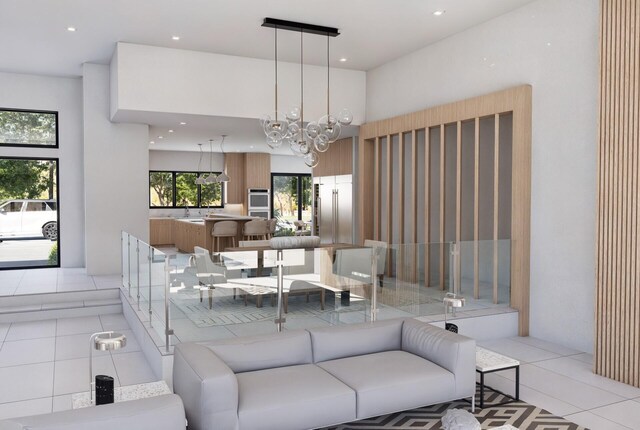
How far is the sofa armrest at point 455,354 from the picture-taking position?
3781 millimetres

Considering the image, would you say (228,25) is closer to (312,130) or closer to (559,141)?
(312,130)

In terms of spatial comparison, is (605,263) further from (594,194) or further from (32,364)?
(32,364)

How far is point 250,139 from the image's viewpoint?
38.9 ft

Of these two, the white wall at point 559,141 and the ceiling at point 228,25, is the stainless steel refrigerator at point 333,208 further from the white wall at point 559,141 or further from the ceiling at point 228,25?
the white wall at point 559,141

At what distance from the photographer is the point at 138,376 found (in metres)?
4.78

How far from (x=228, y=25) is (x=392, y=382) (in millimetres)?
4885

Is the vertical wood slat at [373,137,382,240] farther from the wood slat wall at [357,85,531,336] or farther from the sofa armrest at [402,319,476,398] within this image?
the sofa armrest at [402,319,476,398]

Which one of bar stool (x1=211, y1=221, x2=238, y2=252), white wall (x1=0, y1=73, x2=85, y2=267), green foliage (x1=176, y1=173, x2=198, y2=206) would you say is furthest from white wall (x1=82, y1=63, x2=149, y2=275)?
green foliage (x1=176, y1=173, x2=198, y2=206)

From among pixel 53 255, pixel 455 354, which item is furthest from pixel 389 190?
pixel 53 255

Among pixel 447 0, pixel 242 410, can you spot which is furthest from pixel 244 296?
pixel 447 0

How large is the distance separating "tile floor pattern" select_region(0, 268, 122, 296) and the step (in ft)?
0.43

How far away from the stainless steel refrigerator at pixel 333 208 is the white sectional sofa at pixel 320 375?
214 inches

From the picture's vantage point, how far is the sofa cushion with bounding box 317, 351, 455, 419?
3506 millimetres

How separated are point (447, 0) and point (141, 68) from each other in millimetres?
4235
